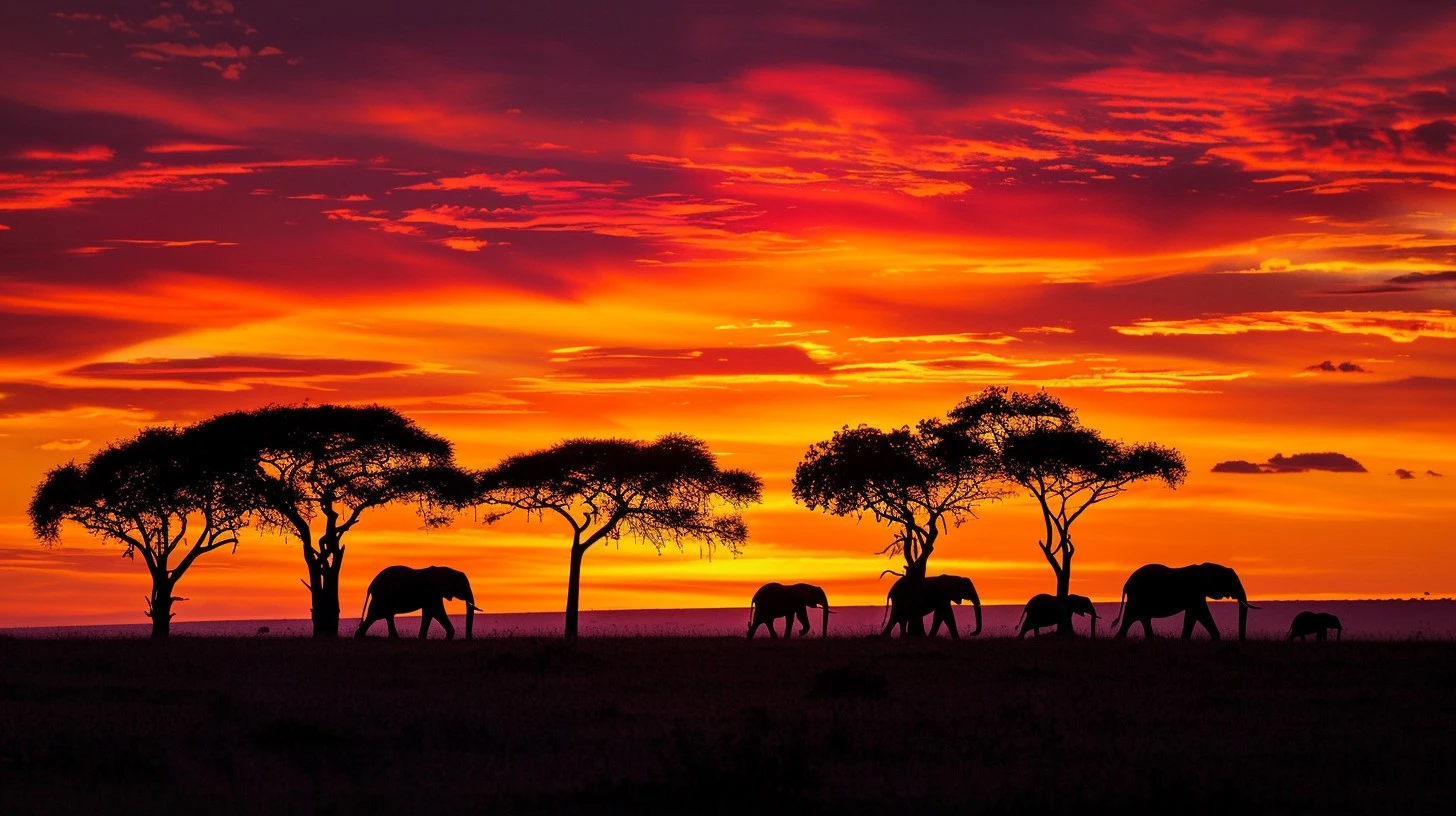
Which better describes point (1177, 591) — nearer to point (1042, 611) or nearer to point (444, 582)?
point (1042, 611)

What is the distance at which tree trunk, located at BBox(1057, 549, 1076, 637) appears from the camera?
57.2 m

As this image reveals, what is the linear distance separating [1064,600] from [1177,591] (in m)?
4.51

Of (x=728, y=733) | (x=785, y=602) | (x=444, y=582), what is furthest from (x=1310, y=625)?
(x=728, y=733)

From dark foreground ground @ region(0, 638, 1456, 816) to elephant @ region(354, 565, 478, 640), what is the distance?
17.2 m

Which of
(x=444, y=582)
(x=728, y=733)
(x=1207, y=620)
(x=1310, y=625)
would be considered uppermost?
(x=444, y=582)

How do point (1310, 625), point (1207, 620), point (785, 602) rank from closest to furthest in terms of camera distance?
1. point (1207, 620)
2. point (1310, 625)
3. point (785, 602)

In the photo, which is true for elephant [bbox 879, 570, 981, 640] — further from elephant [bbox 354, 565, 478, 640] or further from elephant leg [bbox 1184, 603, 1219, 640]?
elephant [bbox 354, 565, 478, 640]

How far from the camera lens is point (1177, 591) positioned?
54562mm

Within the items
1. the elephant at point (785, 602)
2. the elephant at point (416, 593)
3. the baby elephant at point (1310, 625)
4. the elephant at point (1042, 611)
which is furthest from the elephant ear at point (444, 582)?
the baby elephant at point (1310, 625)

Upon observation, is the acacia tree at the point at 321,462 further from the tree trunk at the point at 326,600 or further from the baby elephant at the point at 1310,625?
the baby elephant at the point at 1310,625

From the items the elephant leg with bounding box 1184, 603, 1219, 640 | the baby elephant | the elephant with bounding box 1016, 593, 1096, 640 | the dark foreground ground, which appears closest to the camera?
the dark foreground ground

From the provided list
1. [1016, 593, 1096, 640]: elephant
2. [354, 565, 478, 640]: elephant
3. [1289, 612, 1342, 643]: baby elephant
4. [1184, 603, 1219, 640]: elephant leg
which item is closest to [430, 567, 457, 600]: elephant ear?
[354, 565, 478, 640]: elephant

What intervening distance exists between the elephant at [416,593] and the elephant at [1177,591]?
23.0 metres

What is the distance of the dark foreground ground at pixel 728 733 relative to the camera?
18766 millimetres
